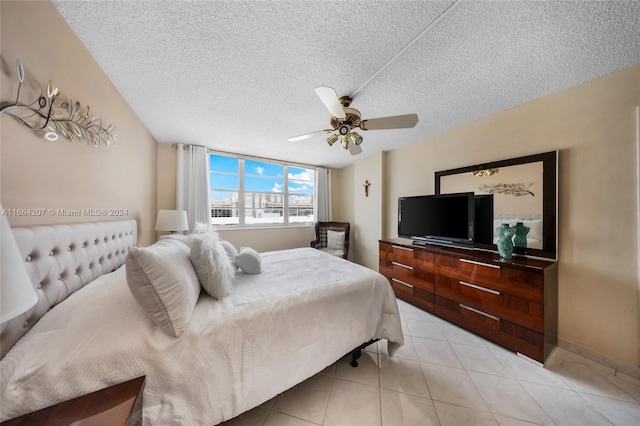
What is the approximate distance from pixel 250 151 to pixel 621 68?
4020 millimetres

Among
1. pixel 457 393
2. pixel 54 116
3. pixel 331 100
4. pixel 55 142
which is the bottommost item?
pixel 457 393

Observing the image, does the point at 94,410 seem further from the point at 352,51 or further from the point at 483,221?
the point at 483,221

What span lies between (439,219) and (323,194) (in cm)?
251

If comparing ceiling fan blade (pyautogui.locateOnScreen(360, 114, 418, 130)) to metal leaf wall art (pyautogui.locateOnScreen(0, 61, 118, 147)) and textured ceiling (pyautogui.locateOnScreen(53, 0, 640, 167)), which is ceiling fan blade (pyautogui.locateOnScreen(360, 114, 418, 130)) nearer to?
textured ceiling (pyautogui.locateOnScreen(53, 0, 640, 167))

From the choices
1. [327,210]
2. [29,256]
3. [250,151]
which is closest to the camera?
[29,256]

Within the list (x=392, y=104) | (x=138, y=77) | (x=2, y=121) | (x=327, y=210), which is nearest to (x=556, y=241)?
(x=392, y=104)

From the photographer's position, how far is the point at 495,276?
183 centimetres

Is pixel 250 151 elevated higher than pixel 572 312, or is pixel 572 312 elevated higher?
pixel 250 151

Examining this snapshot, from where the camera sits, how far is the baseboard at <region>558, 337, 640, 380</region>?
149 cm

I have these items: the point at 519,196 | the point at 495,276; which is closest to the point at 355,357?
the point at 495,276

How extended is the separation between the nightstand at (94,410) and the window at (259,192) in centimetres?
301

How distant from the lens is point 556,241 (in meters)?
1.80

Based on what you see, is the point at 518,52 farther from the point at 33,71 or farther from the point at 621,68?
the point at 33,71

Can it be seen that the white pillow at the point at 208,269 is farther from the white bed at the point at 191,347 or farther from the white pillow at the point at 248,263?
the white pillow at the point at 248,263
